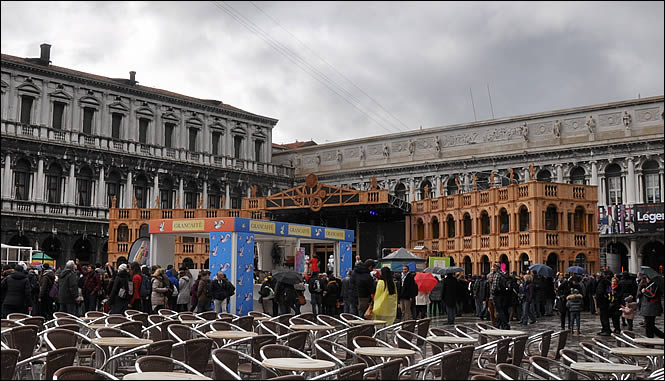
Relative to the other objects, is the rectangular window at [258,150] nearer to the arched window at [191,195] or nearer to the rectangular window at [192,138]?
the rectangular window at [192,138]

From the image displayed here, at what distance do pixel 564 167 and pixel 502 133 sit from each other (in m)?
4.46

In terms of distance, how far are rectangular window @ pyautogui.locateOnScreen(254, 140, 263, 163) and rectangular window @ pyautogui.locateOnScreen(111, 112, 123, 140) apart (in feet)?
36.5

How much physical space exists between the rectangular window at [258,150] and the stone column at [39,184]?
16.4 metres

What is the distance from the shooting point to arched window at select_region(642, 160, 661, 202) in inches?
1548

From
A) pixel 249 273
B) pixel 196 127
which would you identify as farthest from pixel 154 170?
pixel 249 273

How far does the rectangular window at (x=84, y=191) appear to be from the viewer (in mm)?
42950

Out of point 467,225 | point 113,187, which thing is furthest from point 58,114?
point 467,225

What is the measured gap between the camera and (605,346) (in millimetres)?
8211

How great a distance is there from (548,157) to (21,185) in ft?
99.6

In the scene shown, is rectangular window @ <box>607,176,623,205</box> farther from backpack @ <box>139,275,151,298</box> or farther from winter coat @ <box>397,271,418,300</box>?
backpack @ <box>139,275,151,298</box>

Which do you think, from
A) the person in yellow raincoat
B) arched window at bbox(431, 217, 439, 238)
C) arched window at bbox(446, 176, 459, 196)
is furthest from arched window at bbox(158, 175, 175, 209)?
the person in yellow raincoat

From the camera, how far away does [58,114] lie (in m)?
42.1

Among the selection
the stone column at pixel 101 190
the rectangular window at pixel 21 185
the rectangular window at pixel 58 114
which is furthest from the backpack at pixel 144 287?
the stone column at pixel 101 190

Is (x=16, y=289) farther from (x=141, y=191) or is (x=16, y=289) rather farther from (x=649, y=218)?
(x=141, y=191)
